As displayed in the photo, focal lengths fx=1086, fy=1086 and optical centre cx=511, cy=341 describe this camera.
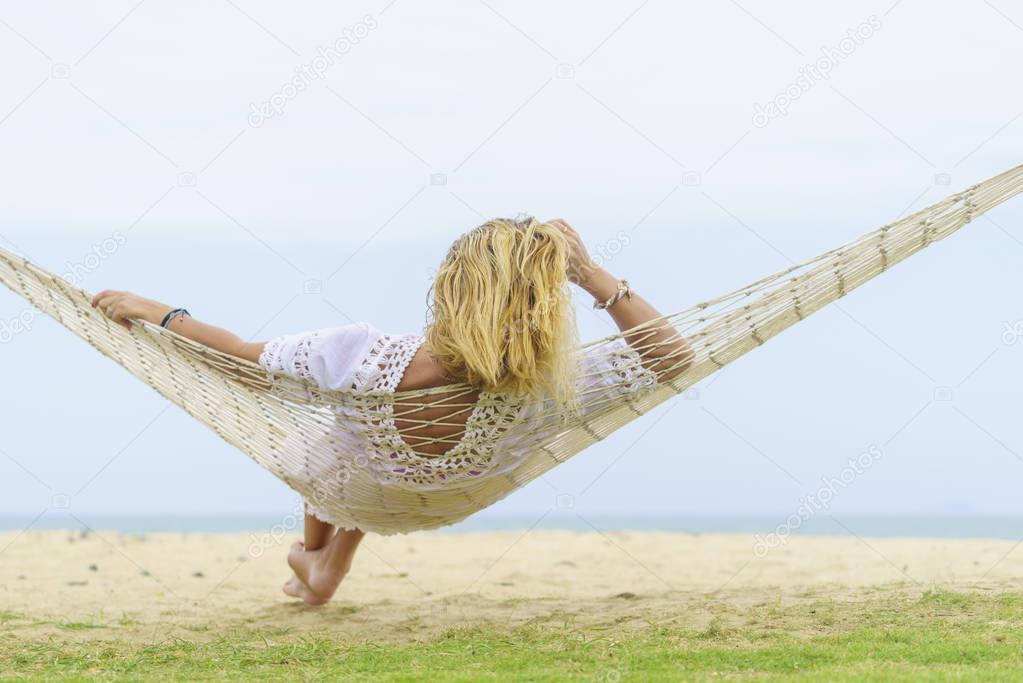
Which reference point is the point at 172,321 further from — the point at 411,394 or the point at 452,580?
the point at 452,580

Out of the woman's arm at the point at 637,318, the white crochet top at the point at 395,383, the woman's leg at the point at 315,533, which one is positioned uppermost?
the woman's arm at the point at 637,318

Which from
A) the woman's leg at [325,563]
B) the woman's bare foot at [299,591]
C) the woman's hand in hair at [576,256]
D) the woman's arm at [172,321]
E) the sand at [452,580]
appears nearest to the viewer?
the woman's hand in hair at [576,256]

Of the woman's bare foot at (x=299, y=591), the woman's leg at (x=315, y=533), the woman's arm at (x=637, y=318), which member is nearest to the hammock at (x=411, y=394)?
the woman's arm at (x=637, y=318)

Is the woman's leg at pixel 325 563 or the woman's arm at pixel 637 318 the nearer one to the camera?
the woman's arm at pixel 637 318

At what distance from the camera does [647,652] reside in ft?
8.88

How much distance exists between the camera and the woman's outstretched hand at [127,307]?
121 inches

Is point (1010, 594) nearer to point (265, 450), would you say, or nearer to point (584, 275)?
point (584, 275)

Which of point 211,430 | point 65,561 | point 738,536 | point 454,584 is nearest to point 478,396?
point 211,430

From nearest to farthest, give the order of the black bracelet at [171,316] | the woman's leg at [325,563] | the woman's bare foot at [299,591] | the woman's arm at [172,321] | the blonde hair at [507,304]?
the blonde hair at [507,304]
the woman's arm at [172,321]
the black bracelet at [171,316]
the woman's leg at [325,563]
the woman's bare foot at [299,591]

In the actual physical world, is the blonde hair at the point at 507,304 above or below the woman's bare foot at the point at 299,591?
above

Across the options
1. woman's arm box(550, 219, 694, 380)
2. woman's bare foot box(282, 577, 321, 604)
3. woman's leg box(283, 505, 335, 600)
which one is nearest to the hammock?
woman's arm box(550, 219, 694, 380)

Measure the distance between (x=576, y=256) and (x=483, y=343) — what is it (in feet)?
1.15

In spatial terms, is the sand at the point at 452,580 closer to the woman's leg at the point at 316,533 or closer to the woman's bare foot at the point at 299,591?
the woman's bare foot at the point at 299,591

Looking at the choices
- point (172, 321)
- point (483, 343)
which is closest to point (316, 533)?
point (172, 321)
